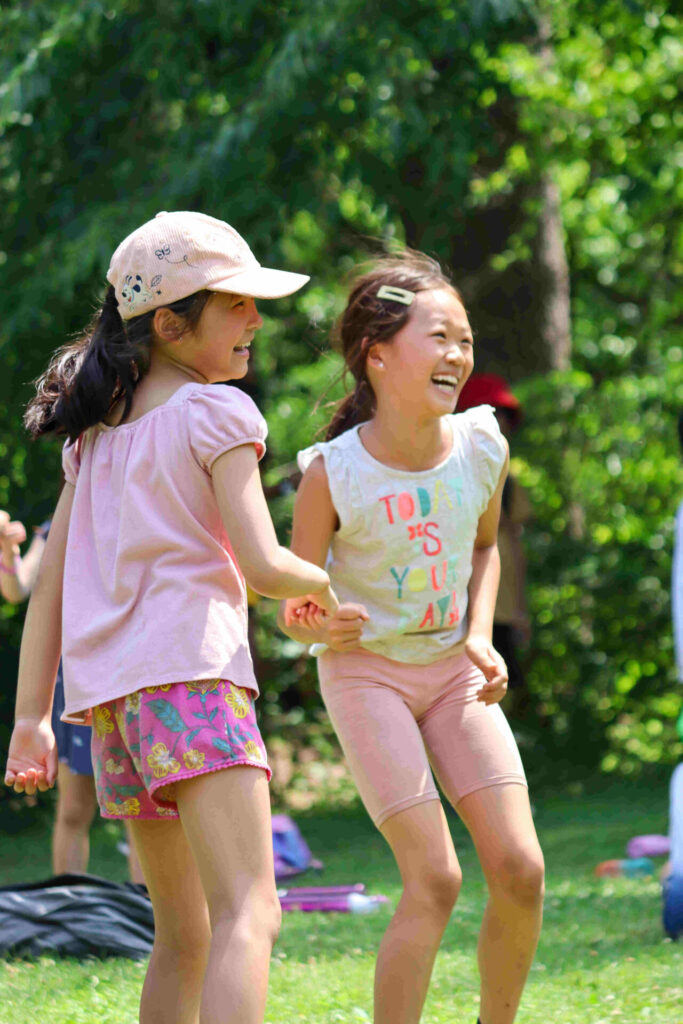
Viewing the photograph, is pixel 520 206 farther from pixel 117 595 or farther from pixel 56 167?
pixel 117 595

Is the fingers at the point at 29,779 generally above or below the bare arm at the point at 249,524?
below

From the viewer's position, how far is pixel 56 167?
7.53m

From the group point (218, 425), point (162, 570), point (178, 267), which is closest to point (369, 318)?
point (178, 267)

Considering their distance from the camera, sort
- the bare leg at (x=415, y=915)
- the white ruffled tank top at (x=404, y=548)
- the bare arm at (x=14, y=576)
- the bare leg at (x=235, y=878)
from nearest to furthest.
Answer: the bare leg at (x=235, y=878) < the bare leg at (x=415, y=915) < the white ruffled tank top at (x=404, y=548) < the bare arm at (x=14, y=576)

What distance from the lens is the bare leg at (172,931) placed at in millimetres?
2559

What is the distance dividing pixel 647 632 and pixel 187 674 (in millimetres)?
6667

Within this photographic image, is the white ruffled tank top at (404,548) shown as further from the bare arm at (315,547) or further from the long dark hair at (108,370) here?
the long dark hair at (108,370)

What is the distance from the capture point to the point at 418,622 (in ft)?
10.1

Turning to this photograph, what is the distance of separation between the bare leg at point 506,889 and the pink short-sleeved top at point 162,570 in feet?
2.34

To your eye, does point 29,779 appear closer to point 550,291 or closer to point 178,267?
point 178,267

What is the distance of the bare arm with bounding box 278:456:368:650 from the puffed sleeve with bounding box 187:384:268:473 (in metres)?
0.58

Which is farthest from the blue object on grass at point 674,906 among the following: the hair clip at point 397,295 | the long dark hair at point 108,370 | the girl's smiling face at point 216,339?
the long dark hair at point 108,370

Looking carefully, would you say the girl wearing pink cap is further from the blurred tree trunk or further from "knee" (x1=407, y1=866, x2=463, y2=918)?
the blurred tree trunk

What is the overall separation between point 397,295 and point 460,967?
6.97ft
